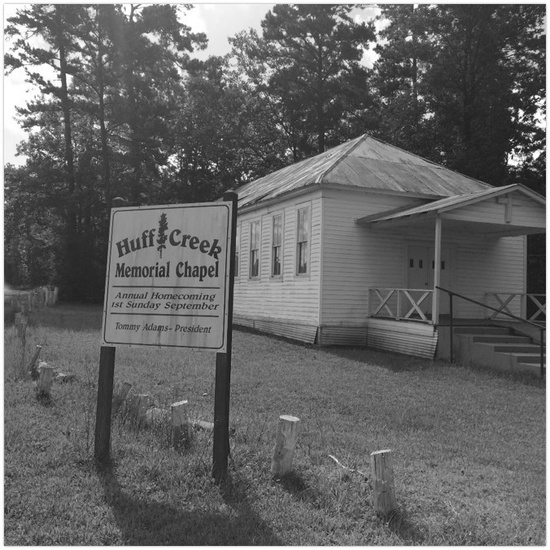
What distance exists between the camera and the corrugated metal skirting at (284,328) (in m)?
16.6

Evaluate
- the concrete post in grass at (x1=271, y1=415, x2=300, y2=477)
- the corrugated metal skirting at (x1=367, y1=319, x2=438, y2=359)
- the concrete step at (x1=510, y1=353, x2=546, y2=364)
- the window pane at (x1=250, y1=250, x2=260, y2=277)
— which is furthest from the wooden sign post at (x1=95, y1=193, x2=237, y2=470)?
the window pane at (x1=250, y1=250, x2=260, y2=277)

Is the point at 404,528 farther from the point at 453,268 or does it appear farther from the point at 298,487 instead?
the point at 453,268

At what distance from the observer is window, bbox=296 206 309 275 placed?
17.0 meters

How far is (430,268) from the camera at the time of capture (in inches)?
686

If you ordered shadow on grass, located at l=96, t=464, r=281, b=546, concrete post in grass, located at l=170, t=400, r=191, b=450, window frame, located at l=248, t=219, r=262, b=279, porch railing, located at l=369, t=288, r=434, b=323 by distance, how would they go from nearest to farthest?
shadow on grass, located at l=96, t=464, r=281, b=546 → concrete post in grass, located at l=170, t=400, r=191, b=450 → porch railing, located at l=369, t=288, r=434, b=323 → window frame, located at l=248, t=219, r=262, b=279

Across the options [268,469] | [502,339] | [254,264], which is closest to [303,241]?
[254,264]

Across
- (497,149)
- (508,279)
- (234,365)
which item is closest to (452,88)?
(497,149)

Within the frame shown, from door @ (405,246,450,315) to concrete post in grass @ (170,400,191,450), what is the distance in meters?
12.1

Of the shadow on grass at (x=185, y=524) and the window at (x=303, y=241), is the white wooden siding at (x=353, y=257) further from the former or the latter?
the shadow on grass at (x=185, y=524)

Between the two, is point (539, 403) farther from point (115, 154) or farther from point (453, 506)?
point (115, 154)

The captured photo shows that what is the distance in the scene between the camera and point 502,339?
14180mm

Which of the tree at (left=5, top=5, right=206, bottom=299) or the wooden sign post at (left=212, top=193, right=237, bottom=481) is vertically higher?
the tree at (left=5, top=5, right=206, bottom=299)

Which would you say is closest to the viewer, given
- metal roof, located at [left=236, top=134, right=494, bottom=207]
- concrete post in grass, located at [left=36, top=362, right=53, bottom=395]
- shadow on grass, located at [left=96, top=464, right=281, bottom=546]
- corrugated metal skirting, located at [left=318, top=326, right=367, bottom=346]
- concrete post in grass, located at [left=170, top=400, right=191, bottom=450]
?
shadow on grass, located at [left=96, top=464, right=281, bottom=546]

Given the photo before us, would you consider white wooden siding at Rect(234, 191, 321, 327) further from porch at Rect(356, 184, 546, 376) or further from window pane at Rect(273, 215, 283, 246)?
porch at Rect(356, 184, 546, 376)
